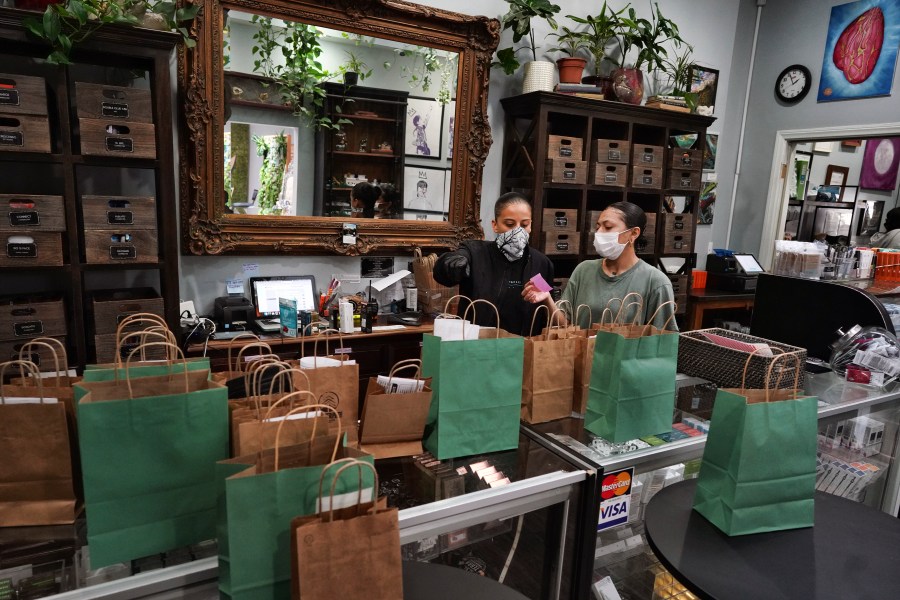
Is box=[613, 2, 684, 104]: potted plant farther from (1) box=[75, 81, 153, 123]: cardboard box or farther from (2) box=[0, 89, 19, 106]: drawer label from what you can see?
(2) box=[0, 89, 19, 106]: drawer label

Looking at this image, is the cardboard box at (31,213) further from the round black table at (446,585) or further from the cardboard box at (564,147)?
the cardboard box at (564,147)

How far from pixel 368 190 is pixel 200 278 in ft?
3.72

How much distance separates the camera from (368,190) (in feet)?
11.8

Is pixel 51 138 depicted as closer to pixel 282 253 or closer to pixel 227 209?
pixel 227 209

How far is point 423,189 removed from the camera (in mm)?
3762

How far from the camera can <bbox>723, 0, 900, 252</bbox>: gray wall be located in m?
4.70

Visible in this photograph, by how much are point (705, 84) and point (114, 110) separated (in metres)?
Result: 4.63

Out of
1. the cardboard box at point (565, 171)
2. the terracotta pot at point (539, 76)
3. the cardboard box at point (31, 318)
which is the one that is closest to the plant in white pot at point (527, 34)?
the terracotta pot at point (539, 76)

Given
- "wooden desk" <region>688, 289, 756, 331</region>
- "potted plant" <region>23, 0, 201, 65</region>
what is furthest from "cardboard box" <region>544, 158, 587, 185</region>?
"potted plant" <region>23, 0, 201, 65</region>

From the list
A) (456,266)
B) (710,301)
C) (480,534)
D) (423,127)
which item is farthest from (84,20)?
(710,301)

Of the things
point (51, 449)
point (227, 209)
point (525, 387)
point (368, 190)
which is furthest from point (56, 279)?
point (525, 387)

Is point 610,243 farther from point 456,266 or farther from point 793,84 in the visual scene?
point 793,84

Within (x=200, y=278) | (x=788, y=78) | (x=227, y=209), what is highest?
(x=788, y=78)

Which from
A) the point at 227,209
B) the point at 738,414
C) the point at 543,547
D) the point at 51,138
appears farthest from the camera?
the point at 227,209
